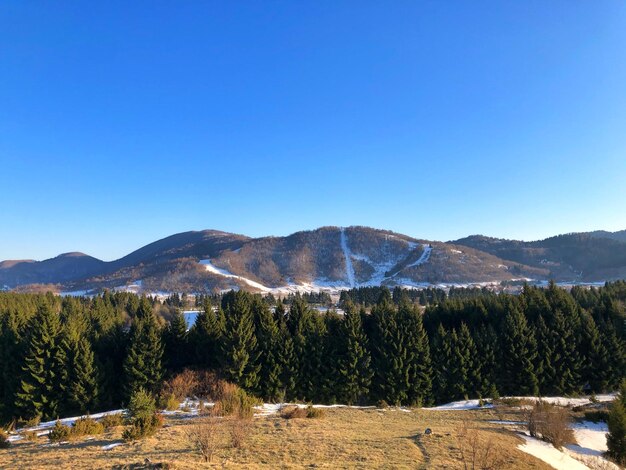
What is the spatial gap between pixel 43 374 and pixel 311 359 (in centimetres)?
2938

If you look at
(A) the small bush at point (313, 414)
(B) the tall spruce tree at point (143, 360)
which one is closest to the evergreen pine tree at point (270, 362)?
(B) the tall spruce tree at point (143, 360)

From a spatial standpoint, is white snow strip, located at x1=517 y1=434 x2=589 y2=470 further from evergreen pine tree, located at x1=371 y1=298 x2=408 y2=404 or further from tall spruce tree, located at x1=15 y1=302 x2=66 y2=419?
tall spruce tree, located at x1=15 y1=302 x2=66 y2=419

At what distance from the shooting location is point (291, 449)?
1762cm

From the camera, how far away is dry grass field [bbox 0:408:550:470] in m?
15.5

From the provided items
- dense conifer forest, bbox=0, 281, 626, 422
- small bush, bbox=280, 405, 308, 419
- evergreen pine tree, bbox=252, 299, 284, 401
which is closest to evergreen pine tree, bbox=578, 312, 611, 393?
dense conifer forest, bbox=0, 281, 626, 422

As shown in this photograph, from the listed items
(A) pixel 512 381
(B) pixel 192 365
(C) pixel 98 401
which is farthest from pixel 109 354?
(A) pixel 512 381

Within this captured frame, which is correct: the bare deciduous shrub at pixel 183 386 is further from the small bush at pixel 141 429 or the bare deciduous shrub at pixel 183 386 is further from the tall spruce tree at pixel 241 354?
the small bush at pixel 141 429

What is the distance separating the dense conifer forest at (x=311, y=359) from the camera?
4112cm

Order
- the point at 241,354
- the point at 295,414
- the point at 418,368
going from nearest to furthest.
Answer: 1. the point at 295,414
2. the point at 241,354
3. the point at 418,368

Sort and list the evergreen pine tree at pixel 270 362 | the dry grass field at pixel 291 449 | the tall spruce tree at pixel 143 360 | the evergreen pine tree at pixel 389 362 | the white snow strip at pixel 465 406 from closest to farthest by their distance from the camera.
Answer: the dry grass field at pixel 291 449
the white snow strip at pixel 465 406
the tall spruce tree at pixel 143 360
the evergreen pine tree at pixel 270 362
the evergreen pine tree at pixel 389 362

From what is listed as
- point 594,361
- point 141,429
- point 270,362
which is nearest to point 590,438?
point 594,361

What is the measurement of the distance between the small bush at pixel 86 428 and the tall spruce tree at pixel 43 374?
24.4 meters

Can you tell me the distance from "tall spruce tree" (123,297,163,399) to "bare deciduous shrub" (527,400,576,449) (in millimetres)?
35054

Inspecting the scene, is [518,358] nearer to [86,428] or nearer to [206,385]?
[206,385]
